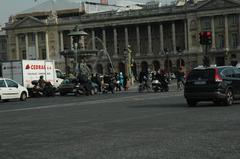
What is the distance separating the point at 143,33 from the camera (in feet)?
447

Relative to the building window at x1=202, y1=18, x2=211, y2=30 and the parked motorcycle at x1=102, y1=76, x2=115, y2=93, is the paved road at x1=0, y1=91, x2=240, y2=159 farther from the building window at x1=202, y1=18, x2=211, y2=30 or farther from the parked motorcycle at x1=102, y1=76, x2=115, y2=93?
the building window at x1=202, y1=18, x2=211, y2=30

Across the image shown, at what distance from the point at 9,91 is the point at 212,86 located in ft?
59.5

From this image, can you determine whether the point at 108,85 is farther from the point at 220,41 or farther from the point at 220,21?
the point at 220,21

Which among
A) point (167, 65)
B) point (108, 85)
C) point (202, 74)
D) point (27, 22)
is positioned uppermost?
point (27, 22)

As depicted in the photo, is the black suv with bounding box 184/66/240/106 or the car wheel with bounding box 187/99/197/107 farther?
the car wheel with bounding box 187/99/197/107

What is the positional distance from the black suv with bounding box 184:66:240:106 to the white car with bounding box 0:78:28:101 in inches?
665

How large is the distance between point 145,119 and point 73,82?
28524 millimetres

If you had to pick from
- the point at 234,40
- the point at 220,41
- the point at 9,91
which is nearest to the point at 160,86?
the point at 9,91

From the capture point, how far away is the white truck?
156ft

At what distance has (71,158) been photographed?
1073 cm

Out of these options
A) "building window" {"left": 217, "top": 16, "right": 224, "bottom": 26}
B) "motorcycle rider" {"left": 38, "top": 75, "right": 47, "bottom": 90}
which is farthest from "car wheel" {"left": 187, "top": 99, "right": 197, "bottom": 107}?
"building window" {"left": 217, "top": 16, "right": 224, "bottom": 26}

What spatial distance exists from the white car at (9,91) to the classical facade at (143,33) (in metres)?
71.0

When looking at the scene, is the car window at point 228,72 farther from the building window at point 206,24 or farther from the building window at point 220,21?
the building window at point 206,24

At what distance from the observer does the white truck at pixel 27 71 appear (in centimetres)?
4759
